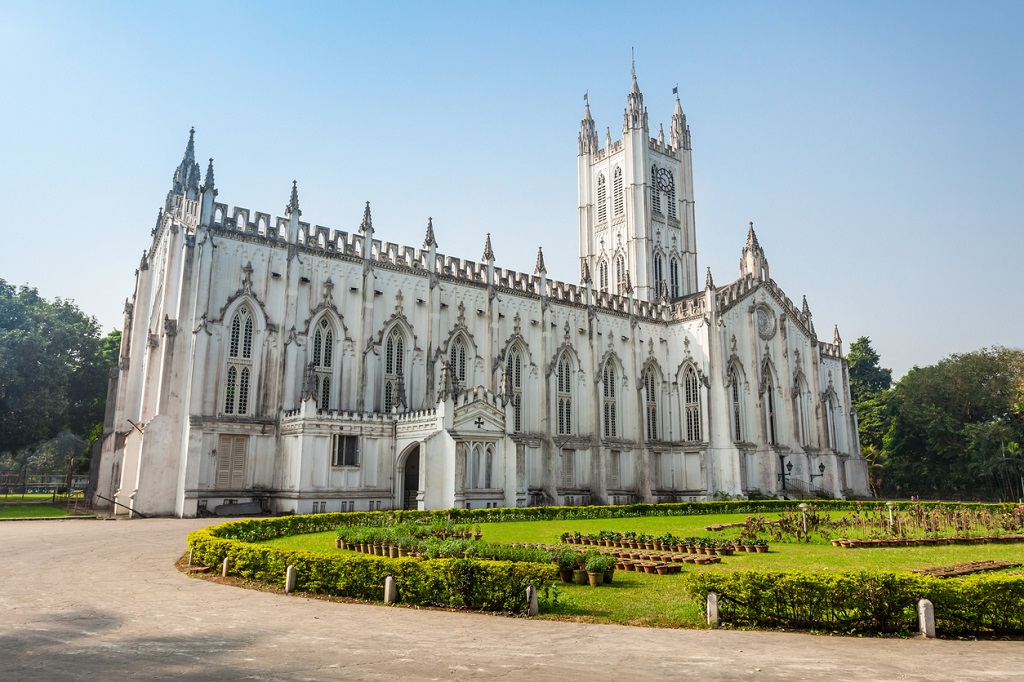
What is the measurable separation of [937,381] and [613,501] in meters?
36.4

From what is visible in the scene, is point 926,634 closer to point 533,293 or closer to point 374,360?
point 374,360

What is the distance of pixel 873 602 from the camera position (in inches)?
436

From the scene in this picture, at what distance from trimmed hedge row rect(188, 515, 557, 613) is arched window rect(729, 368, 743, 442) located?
1600 inches

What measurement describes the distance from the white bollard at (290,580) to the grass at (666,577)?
467cm

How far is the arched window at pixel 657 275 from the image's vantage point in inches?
2470

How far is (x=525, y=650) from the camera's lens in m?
9.74

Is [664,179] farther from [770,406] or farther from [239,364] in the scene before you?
[239,364]

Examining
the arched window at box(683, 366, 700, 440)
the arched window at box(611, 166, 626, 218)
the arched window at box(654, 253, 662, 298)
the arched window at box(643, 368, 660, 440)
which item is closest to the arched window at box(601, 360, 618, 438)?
the arched window at box(643, 368, 660, 440)

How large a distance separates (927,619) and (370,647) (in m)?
8.27

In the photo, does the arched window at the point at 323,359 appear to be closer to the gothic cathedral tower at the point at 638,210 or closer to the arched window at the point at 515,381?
the arched window at the point at 515,381

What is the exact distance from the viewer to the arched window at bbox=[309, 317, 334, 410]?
37344mm

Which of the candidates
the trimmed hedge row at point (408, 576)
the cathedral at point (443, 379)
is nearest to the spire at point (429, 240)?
the cathedral at point (443, 379)

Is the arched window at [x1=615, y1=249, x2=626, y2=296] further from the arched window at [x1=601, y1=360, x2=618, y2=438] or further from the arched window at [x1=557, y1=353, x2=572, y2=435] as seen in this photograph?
the arched window at [x1=557, y1=353, x2=572, y2=435]

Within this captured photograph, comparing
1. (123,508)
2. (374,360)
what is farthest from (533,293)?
(123,508)
